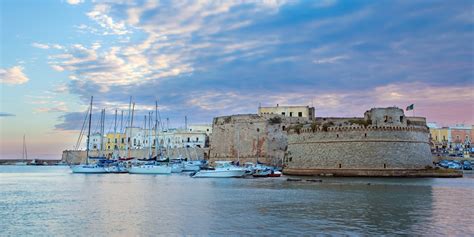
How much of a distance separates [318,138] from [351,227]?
18742 millimetres

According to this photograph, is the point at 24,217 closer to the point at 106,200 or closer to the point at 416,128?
the point at 106,200

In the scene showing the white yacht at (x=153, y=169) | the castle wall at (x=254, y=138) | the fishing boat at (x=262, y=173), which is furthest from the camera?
the castle wall at (x=254, y=138)

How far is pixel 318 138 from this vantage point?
28969 millimetres

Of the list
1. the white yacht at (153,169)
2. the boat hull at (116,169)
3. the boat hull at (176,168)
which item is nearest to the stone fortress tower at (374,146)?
the white yacht at (153,169)

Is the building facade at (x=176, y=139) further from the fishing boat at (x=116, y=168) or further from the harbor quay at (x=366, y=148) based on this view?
the harbor quay at (x=366, y=148)

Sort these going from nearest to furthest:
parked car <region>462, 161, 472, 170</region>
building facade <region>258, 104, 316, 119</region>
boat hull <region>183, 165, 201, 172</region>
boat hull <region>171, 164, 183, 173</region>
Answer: boat hull <region>171, 164, 183, 173</region>, boat hull <region>183, 165, 201, 172</region>, parked car <region>462, 161, 472, 170</region>, building facade <region>258, 104, 316, 119</region>

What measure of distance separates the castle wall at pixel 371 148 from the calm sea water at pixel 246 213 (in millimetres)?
7736

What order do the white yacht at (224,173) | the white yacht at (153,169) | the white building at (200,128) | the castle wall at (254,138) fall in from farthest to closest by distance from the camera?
1. the white building at (200,128)
2. the castle wall at (254,138)
3. the white yacht at (153,169)
4. the white yacht at (224,173)

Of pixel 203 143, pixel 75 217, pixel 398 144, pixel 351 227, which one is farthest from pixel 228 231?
pixel 203 143

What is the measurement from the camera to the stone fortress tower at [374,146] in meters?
27.1

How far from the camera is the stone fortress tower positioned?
27109 millimetres

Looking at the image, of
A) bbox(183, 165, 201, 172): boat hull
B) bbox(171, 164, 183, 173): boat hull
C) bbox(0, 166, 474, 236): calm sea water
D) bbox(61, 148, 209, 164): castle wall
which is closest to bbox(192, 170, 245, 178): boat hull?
bbox(171, 164, 183, 173): boat hull

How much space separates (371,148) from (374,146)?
0.62ft

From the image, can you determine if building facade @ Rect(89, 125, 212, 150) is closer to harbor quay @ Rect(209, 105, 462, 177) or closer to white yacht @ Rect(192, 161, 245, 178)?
white yacht @ Rect(192, 161, 245, 178)
